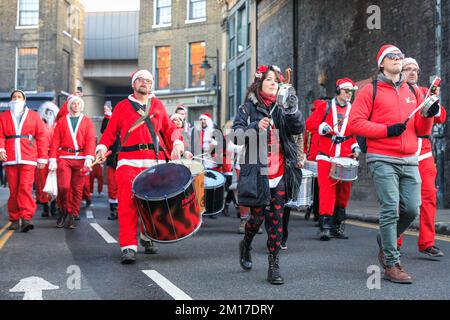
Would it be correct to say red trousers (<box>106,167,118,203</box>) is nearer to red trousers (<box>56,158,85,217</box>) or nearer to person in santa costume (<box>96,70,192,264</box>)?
red trousers (<box>56,158,85,217</box>)

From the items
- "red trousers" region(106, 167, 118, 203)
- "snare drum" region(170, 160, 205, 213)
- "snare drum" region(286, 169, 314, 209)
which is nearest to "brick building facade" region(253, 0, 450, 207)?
"snare drum" region(286, 169, 314, 209)

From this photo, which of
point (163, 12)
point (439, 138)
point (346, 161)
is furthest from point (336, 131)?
point (163, 12)

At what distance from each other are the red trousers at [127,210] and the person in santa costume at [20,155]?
3.28 m

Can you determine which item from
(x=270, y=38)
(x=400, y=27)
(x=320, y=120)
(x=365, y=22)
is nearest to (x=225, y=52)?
(x=270, y=38)

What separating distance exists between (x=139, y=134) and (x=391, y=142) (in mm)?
2766

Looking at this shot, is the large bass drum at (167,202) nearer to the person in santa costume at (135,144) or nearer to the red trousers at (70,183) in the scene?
the person in santa costume at (135,144)

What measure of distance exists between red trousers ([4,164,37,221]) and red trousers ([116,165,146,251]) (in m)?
3.33

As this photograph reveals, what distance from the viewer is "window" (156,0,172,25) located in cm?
3653

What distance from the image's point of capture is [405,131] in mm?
5836

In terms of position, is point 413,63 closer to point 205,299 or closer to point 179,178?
point 179,178

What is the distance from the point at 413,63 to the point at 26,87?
3168 centimetres

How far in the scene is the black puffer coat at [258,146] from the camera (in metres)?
5.53

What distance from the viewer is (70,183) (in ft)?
35.0

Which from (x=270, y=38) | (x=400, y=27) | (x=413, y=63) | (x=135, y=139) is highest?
(x=270, y=38)
